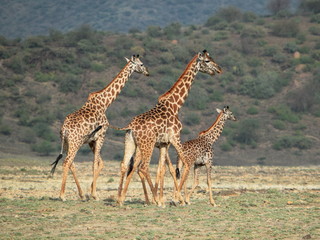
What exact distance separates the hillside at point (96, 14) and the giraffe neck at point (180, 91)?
8629 cm

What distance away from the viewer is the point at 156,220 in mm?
13117

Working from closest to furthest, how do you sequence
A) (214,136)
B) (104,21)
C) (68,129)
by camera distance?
1. (68,129)
2. (214,136)
3. (104,21)

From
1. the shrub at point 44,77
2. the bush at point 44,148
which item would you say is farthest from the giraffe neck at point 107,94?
the shrub at point 44,77

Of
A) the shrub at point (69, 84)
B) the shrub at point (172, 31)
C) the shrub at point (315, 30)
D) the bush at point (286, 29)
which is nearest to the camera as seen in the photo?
the shrub at point (69, 84)

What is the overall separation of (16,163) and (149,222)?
2175 cm

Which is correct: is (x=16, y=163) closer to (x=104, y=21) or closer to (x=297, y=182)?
(x=297, y=182)

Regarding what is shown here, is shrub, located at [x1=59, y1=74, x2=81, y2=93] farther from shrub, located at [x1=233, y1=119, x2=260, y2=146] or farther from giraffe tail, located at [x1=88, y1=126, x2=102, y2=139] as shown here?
giraffe tail, located at [x1=88, y1=126, x2=102, y2=139]

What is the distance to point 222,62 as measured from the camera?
57750 millimetres

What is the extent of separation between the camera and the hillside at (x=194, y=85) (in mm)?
43406

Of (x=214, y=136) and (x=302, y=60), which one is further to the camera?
(x=302, y=60)

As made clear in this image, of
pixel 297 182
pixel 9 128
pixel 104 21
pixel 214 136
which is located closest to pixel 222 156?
pixel 9 128

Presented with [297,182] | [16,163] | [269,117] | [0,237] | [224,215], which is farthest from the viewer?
[269,117]

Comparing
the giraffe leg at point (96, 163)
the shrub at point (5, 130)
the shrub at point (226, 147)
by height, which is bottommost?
the shrub at point (226, 147)

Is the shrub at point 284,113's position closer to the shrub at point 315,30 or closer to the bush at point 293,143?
the bush at point 293,143
